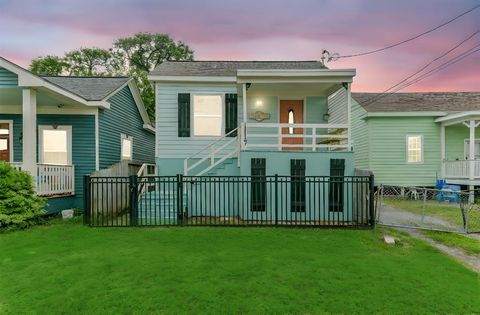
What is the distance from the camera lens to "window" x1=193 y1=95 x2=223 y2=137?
12.0m

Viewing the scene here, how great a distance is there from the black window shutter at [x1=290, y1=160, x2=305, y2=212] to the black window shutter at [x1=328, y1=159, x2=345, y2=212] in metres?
0.79

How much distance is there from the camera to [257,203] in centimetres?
927

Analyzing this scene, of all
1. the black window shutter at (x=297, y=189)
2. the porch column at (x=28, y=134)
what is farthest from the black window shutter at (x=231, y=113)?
the porch column at (x=28, y=134)

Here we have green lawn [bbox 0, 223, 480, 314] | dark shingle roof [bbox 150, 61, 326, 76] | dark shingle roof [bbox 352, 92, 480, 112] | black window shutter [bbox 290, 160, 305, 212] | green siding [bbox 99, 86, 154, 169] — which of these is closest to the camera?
green lawn [bbox 0, 223, 480, 314]

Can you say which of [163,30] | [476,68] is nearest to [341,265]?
[476,68]

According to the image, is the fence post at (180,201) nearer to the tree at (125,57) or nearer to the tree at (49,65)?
the tree at (125,57)

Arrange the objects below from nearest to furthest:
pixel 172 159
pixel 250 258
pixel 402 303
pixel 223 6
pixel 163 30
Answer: pixel 402 303
pixel 250 258
pixel 223 6
pixel 172 159
pixel 163 30

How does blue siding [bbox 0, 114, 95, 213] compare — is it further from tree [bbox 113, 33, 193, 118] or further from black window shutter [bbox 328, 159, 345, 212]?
tree [bbox 113, 33, 193, 118]

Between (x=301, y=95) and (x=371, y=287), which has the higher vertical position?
(x=301, y=95)

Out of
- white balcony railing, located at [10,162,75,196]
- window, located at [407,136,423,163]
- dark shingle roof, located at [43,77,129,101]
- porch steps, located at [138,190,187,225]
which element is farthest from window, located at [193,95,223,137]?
window, located at [407,136,423,163]

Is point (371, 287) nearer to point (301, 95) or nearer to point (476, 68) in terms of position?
point (301, 95)

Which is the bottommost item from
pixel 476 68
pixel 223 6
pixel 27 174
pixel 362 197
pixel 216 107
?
pixel 362 197

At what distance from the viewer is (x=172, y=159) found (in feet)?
39.5

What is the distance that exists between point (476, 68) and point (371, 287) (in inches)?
514
